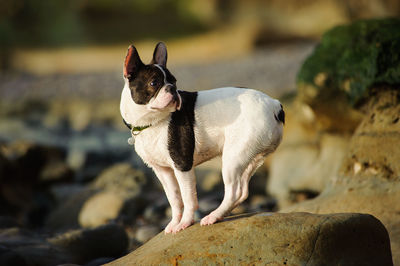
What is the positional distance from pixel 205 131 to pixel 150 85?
29.6 inches

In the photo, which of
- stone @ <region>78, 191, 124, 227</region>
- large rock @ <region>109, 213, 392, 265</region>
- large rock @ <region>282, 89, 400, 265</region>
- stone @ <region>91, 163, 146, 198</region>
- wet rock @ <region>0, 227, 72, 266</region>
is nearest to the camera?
large rock @ <region>109, 213, 392, 265</region>

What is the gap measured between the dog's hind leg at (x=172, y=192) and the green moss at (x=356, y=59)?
12.1 ft

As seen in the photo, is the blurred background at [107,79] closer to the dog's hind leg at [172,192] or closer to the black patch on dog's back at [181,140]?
the dog's hind leg at [172,192]

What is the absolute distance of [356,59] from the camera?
8422mm

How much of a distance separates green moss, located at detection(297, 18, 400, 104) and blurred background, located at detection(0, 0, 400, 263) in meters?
3.07

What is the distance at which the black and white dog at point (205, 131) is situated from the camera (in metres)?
5.27

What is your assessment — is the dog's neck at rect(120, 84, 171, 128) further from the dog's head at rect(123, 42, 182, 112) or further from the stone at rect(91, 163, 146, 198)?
the stone at rect(91, 163, 146, 198)

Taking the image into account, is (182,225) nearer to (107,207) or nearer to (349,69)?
(349,69)

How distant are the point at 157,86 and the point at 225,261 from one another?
5.81ft

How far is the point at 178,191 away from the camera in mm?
5711

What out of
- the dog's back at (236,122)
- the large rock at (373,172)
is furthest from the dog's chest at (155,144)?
the large rock at (373,172)

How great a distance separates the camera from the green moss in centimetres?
783

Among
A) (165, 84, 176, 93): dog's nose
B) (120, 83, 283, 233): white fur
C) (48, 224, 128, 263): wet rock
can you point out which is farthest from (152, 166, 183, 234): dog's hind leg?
(48, 224, 128, 263): wet rock

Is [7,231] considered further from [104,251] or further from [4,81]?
[4,81]
